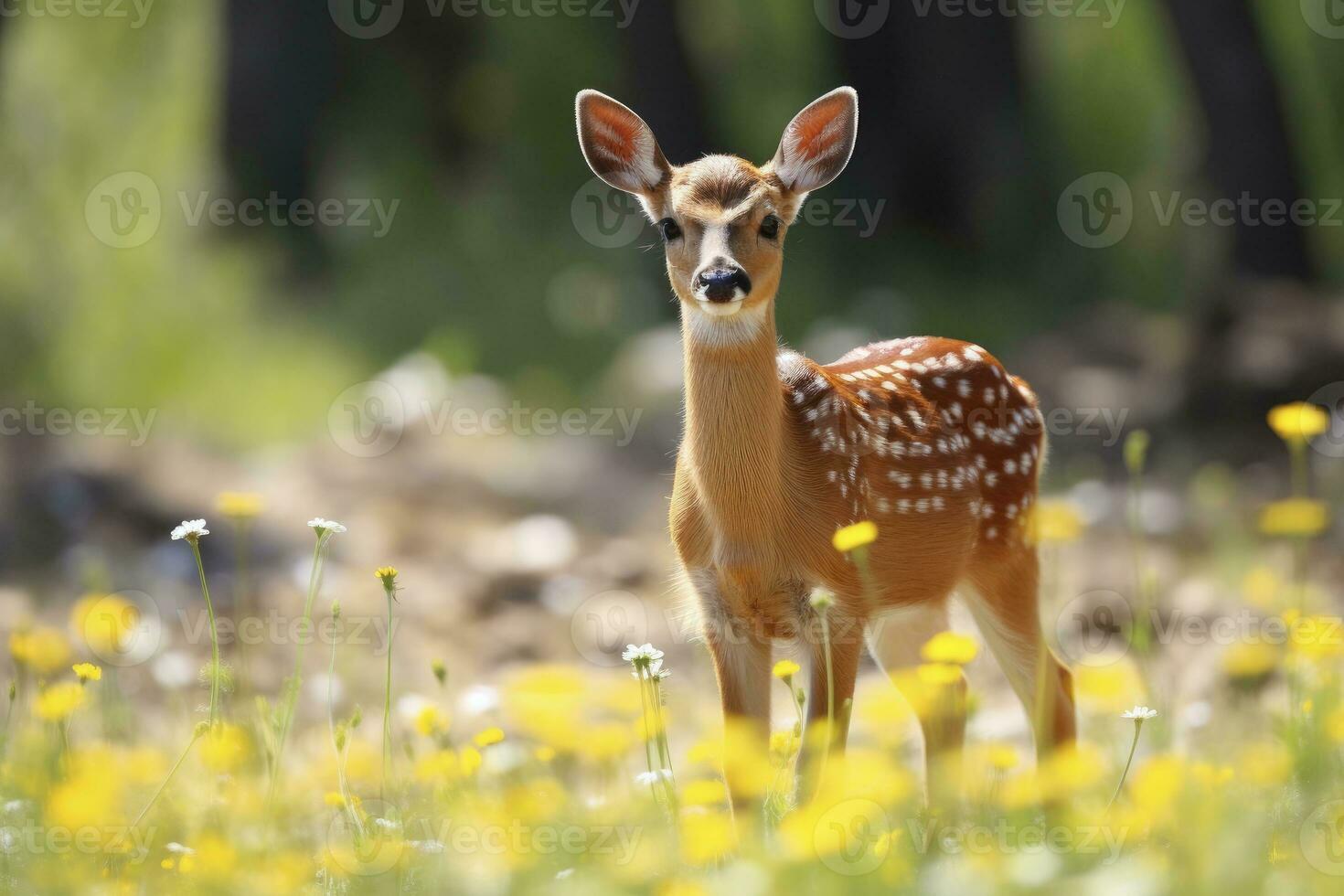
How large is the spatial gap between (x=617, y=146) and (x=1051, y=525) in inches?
72.0

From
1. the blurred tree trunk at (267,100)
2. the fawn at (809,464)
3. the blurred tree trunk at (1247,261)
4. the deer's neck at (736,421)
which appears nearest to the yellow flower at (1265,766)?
the fawn at (809,464)

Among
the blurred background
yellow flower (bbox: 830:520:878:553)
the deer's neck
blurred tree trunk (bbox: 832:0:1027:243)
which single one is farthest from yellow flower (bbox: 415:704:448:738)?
blurred tree trunk (bbox: 832:0:1027:243)

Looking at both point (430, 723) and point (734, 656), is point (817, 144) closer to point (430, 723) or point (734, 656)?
point (734, 656)

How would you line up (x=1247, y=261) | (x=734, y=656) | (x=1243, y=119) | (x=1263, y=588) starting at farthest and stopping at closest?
(x=1247, y=261) < (x=1243, y=119) < (x=1263, y=588) < (x=734, y=656)

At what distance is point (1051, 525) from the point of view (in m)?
5.34

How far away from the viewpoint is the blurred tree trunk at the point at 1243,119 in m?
10.6

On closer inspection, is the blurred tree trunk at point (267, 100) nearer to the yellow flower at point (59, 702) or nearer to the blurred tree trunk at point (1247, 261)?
the blurred tree trunk at point (1247, 261)

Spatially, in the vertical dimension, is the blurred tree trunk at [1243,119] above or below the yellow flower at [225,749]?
above

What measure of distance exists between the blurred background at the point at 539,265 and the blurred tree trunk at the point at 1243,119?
0.03 meters

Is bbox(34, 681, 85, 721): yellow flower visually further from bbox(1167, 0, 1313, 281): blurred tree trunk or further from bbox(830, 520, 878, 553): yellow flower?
bbox(1167, 0, 1313, 281): blurred tree trunk

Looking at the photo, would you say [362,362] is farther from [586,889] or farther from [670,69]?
[586,889]

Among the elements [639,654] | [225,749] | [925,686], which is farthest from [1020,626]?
[225,749]

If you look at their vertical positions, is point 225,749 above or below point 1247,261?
below

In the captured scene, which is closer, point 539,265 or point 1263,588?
point 1263,588
